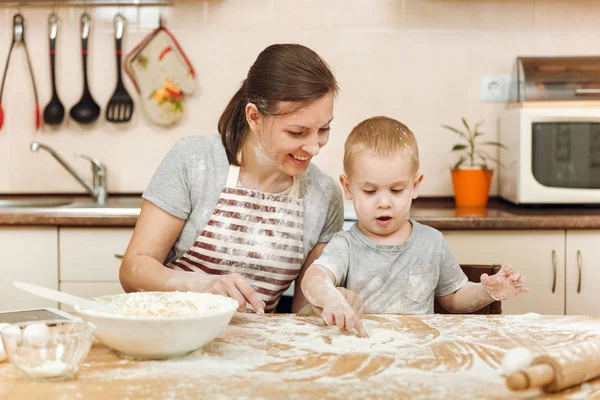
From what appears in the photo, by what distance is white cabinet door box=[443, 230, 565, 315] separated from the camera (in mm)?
2375

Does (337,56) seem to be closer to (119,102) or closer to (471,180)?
(471,180)

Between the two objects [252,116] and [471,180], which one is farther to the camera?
[471,180]

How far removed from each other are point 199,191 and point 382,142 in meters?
0.43

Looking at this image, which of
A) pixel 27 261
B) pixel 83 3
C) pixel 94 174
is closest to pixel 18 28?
pixel 83 3

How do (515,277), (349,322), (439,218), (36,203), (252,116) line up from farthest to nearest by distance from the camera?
(36,203) → (439,218) → (252,116) → (515,277) → (349,322)

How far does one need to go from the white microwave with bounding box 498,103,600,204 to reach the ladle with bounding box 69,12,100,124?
152cm

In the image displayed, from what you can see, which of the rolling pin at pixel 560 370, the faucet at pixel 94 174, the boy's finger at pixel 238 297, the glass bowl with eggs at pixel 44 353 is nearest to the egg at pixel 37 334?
the glass bowl with eggs at pixel 44 353

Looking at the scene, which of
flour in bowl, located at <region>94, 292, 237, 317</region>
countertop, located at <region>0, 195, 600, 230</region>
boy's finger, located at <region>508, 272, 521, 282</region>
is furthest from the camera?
countertop, located at <region>0, 195, 600, 230</region>

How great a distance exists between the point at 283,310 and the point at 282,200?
295 millimetres

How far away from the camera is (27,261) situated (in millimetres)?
2410

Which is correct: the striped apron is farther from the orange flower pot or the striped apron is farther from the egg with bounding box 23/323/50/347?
the orange flower pot

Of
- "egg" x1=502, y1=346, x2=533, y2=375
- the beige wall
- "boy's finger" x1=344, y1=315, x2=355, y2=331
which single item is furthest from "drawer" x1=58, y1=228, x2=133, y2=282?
"egg" x1=502, y1=346, x2=533, y2=375

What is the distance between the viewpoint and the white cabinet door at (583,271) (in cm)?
238

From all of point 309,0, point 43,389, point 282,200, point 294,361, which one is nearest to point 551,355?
point 294,361
